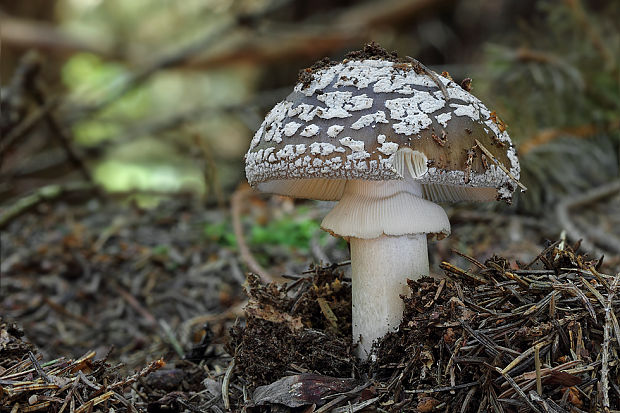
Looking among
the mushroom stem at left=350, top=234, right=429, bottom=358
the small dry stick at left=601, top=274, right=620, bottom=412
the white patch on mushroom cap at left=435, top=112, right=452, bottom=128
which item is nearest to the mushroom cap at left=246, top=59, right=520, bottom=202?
the white patch on mushroom cap at left=435, top=112, right=452, bottom=128

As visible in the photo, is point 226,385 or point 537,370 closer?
point 537,370

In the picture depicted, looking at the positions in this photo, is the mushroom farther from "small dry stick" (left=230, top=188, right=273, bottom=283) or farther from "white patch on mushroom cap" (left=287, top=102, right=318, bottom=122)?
"small dry stick" (left=230, top=188, right=273, bottom=283)

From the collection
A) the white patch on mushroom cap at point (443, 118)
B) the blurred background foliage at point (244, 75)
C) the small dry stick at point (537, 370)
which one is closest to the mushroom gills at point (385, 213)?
the white patch on mushroom cap at point (443, 118)

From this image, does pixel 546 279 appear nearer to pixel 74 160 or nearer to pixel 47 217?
pixel 47 217

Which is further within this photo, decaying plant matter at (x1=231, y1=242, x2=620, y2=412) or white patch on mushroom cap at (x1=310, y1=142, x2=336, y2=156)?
white patch on mushroom cap at (x1=310, y1=142, x2=336, y2=156)

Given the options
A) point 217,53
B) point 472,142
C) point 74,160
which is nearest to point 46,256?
point 74,160

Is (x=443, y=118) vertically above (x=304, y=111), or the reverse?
(x=304, y=111)

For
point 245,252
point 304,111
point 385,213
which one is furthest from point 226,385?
point 245,252

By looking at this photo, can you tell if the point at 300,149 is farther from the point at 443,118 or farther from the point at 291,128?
the point at 443,118
